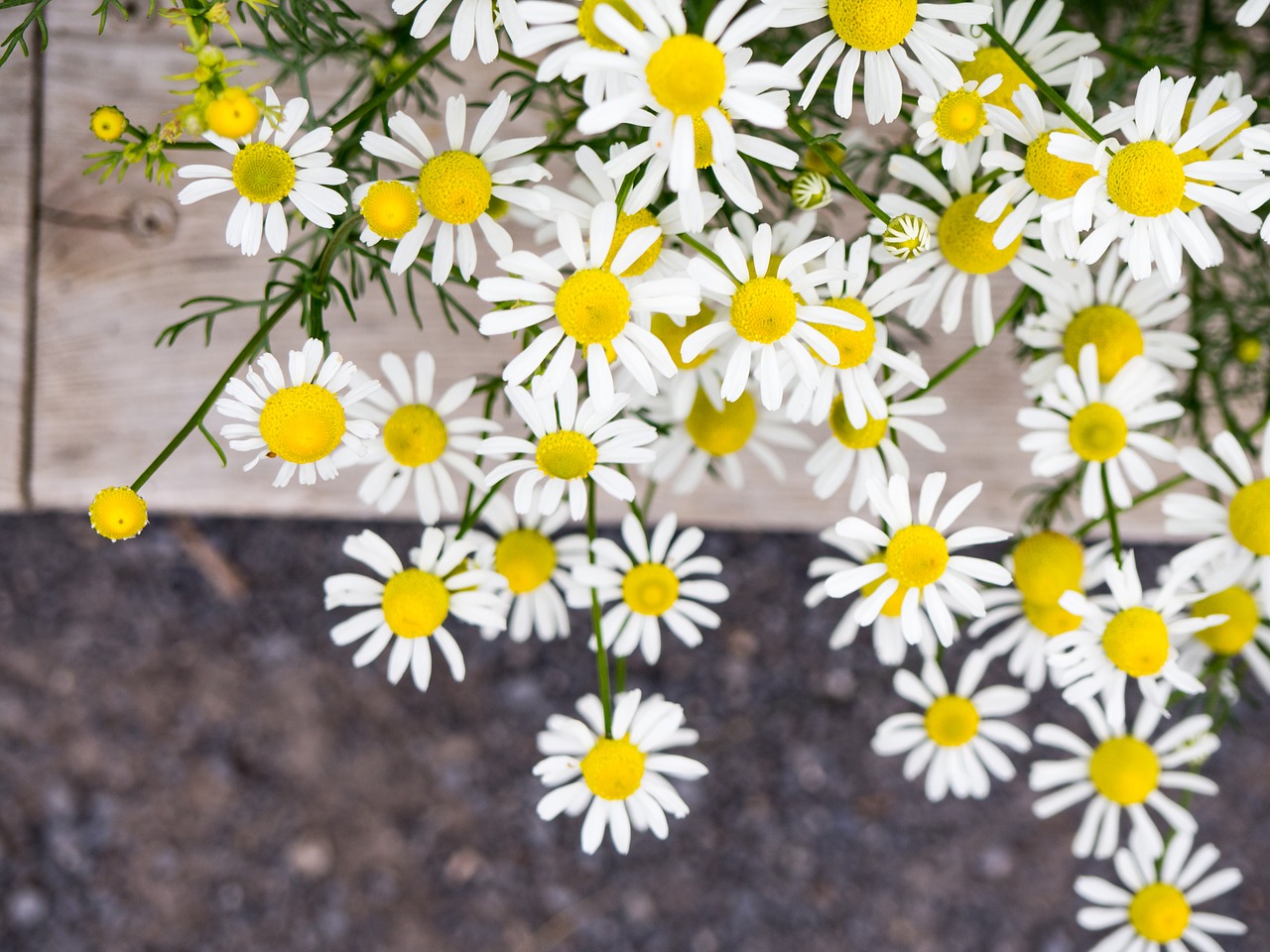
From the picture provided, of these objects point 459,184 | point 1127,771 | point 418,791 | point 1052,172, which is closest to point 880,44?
point 1052,172

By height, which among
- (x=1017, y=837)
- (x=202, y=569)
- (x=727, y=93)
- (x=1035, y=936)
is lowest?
(x=1035, y=936)

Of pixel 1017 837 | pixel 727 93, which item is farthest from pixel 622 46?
pixel 1017 837

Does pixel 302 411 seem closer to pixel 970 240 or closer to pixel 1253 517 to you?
pixel 970 240

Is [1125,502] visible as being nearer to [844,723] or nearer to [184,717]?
[844,723]

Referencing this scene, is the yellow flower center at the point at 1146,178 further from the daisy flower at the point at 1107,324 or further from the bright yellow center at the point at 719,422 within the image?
the bright yellow center at the point at 719,422

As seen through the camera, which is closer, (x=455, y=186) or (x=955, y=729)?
(x=455, y=186)

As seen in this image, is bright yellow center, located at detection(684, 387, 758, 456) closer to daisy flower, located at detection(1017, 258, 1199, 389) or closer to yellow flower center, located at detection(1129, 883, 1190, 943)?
daisy flower, located at detection(1017, 258, 1199, 389)

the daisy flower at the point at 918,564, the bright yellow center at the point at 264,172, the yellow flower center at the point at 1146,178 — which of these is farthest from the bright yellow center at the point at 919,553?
the bright yellow center at the point at 264,172

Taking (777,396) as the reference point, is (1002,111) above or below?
above
